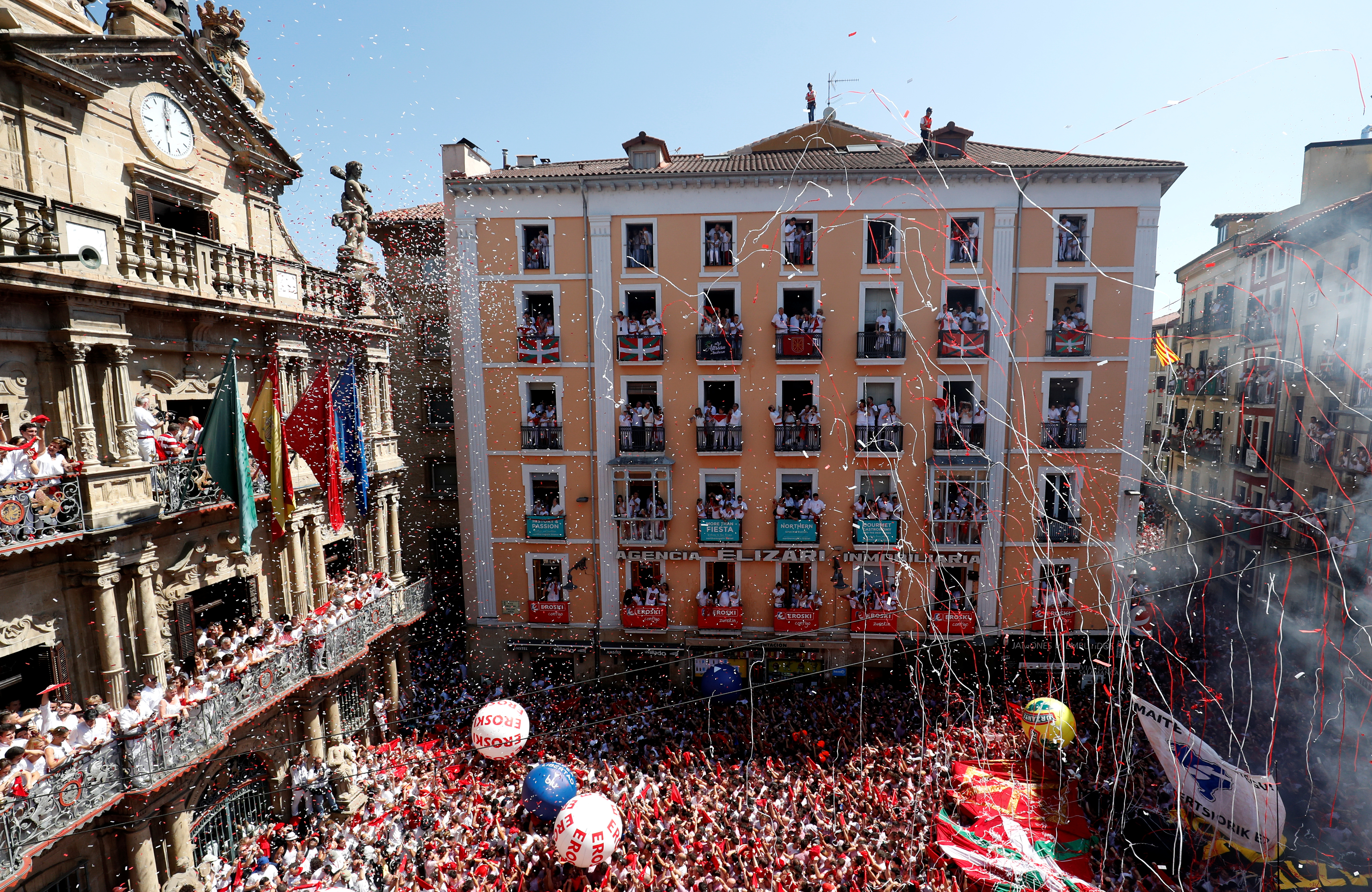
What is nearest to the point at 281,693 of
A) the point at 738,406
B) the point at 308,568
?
the point at 308,568

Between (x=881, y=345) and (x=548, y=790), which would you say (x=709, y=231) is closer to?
(x=881, y=345)

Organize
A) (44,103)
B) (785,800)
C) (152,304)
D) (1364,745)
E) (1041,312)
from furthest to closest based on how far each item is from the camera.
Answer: (1041,312) < (1364,745) < (785,800) < (152,304) < (44,103)

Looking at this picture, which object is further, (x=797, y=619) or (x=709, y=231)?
(x=797, y=619)

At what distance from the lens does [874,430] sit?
17.1m

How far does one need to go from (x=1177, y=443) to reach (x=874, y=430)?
20.9 meters

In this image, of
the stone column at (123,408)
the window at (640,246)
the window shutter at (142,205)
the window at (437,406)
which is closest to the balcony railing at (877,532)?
the window at (640,246)

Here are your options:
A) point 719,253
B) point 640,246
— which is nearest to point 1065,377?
point 719,253

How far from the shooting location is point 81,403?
29.6 ft

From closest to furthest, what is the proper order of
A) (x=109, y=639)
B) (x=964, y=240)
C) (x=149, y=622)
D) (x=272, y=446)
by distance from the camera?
(x=109, y=639) → (x=149, y=622) → (x=272, y=446) → (x=964, y=240)

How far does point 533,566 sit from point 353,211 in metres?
11.1

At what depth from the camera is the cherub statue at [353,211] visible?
48.5 feet

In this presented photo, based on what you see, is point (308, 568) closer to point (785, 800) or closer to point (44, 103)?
point (44, 103)

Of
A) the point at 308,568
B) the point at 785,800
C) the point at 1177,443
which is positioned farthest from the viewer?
the point at 1177,443

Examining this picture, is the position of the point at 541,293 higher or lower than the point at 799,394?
higher
